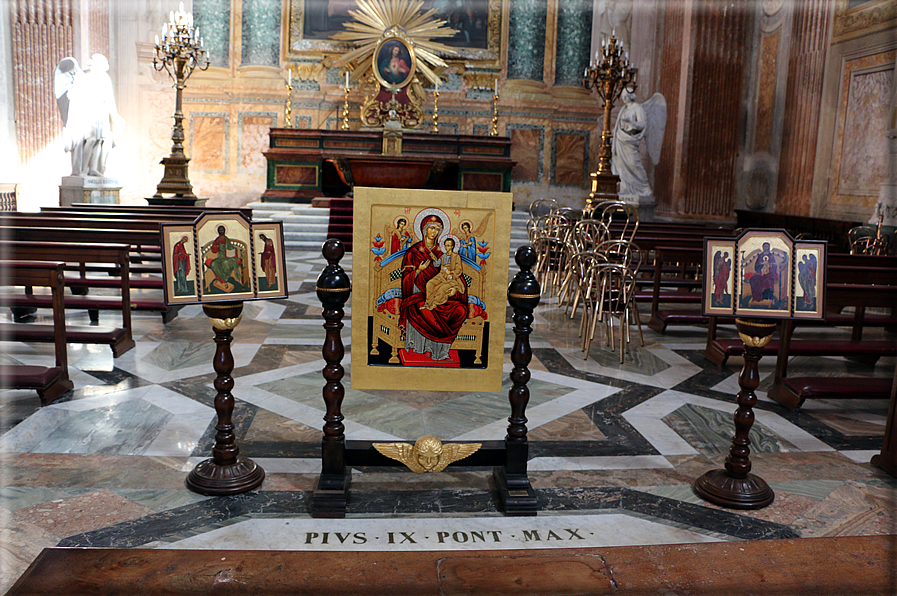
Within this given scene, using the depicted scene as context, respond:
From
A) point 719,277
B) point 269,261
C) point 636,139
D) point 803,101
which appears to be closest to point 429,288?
point 269,261

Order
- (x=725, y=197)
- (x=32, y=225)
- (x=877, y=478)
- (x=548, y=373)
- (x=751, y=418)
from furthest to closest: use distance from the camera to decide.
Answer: (x=725, y=197), (x=32, y=225), (x=548, y=373), (x=877, y=478), (x=751, y=418)

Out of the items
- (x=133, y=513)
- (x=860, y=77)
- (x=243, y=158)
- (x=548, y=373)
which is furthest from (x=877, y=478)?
(x=243, y=158)

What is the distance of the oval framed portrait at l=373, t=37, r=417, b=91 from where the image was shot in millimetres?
14469

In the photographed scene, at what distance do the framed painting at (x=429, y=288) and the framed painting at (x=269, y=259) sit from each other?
333 mm

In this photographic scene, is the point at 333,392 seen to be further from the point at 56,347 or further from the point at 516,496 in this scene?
the point at 56,347

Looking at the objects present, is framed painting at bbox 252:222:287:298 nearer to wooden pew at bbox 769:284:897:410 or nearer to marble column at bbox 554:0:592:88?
wooden pew at bbox 769:284:897:410

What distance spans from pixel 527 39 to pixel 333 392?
1436 centimetres

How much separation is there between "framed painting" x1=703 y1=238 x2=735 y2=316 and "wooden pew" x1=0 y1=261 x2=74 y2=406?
345 cm

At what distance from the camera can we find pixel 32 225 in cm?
617

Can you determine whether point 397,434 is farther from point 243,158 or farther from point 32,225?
point 243,158

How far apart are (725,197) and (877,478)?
10197 millimetres

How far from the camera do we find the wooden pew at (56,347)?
359 cm

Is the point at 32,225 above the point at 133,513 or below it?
above

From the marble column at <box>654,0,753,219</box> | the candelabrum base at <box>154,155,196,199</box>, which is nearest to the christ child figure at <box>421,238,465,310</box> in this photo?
the candelabrum base at <box>154,155,196,199</box>
